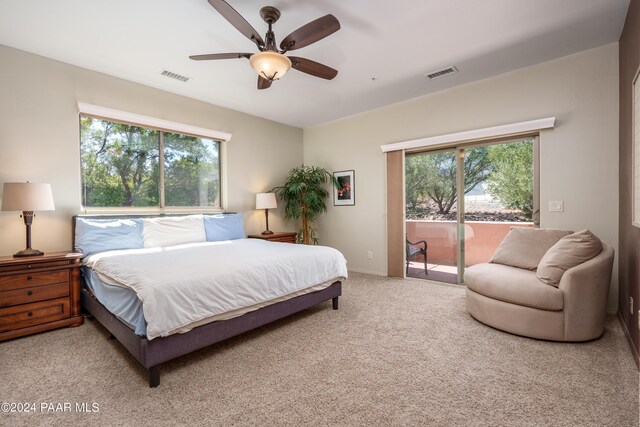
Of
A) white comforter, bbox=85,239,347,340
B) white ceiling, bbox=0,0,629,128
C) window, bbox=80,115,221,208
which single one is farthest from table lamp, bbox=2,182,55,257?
white ceiling, bbox=0,0,629,128

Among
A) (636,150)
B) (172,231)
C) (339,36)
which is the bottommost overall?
(172,231)

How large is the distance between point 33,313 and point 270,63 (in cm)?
299

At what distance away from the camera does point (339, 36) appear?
2822 millimetres

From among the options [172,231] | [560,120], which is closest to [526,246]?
[560,120]

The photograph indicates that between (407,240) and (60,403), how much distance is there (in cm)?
424

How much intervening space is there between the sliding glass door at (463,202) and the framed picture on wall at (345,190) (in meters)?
0.94

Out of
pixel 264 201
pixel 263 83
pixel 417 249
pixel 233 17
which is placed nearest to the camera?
pixel 233 17

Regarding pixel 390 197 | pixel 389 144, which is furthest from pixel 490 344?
pixel 389 144

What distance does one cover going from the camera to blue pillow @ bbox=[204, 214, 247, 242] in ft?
13.4

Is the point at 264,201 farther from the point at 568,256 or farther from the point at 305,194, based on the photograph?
the point at 568,256

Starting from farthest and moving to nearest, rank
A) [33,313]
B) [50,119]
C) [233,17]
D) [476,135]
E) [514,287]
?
[476,135] < [50,119] < [33,313] < [514,287] < [233,17]

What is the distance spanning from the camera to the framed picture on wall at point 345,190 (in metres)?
5.22

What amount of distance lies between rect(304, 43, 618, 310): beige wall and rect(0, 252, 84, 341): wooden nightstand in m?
3.95

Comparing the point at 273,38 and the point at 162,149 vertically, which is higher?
the point at 273,38
